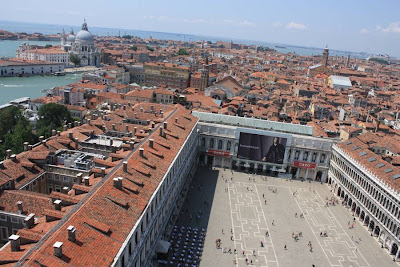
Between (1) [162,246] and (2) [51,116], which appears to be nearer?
(1) [162,246]

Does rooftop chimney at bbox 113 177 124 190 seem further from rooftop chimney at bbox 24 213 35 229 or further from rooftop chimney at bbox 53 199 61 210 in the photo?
rooftop chimney at bbox 24 213 35 229

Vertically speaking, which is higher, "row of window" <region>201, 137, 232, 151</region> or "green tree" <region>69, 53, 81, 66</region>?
"green tree" <region>69, 53, 81, 66</region>

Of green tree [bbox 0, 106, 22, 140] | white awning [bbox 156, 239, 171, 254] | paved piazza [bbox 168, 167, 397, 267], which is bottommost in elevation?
paved piazza [bbox 168, 167, 397, 267]

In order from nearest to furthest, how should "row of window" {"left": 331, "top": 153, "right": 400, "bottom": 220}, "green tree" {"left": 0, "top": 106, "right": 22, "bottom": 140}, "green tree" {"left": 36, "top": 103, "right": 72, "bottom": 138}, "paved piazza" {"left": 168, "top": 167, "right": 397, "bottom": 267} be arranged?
"paved piazza" {"left": 168, "top": 167, "right": 397, "bottom": 267} → "row of window" {"left": 331, "top": 153, "right": 400, "bottom": 220} → "green tree" {"left": 0, "top": 106, "right": 22, "bottom": 140} → "green tree" {"left": 36, "top": 103, "right": 72, "bottom": 138}

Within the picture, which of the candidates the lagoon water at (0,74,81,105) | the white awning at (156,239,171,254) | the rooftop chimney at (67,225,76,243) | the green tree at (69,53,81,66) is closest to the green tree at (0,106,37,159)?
the white awning at (156,239,171,254)

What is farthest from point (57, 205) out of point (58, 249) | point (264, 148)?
point (264, 148)

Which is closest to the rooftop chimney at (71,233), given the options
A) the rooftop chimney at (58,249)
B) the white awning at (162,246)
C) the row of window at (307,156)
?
the rooftop chimney at (58,249)

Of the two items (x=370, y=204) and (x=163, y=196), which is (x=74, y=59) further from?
(x=370, y=204)

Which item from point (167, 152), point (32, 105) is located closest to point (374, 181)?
point (167, 152)

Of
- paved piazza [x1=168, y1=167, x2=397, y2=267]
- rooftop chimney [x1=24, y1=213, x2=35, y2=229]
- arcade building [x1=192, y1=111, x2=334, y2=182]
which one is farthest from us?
arcade building [x1=192, y1=111, x2=334, y2=182]
